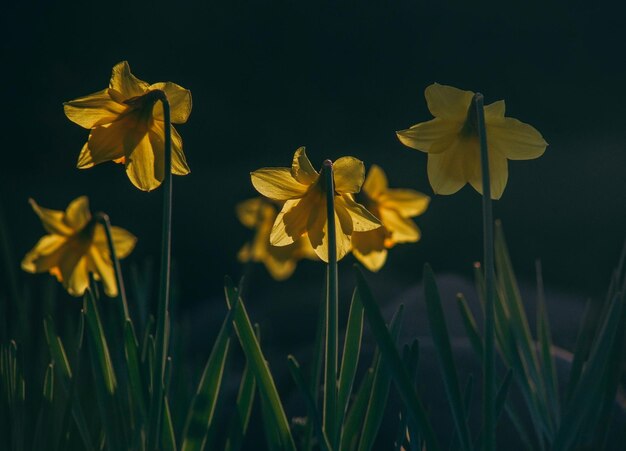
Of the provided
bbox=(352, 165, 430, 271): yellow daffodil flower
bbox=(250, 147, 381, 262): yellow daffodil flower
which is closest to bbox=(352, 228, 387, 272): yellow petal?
bbox=(352, 165, 430, 271): yellow daffodil flower

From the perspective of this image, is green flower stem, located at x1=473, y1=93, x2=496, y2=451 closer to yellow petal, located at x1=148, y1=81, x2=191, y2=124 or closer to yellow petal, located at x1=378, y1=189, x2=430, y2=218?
yellow petal, located at x1=148, y1=81, x2=191, y2=124

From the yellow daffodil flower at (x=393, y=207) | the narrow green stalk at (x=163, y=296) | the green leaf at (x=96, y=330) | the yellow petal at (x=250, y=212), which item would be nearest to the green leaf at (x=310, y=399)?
the narrow green stalk at (x=163, y=296)

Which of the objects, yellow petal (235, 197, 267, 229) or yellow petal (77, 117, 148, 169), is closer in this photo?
yellow petal (77, 117, 148, 169)

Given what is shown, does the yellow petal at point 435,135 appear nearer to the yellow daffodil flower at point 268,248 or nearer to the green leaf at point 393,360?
the green leaf at point 393,360

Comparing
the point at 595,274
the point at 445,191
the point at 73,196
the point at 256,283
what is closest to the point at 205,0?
the point at 73,196

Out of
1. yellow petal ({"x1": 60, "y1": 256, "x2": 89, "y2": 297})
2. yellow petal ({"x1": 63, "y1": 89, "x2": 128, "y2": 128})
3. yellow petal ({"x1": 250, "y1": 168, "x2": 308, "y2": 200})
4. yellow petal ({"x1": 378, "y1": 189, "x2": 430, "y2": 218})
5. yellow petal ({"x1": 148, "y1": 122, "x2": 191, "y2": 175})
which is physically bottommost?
yellow petal ({"x1": 60, "y1": 256, "x2": 89, "y2": 297})

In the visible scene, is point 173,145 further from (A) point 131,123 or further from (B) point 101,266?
(B) point 101,266

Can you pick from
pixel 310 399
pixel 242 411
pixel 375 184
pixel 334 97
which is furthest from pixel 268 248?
pixel 334 97
